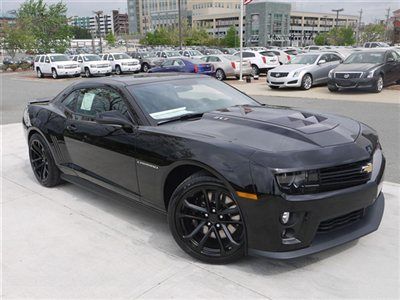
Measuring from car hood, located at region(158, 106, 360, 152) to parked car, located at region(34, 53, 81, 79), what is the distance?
2773 centimetres

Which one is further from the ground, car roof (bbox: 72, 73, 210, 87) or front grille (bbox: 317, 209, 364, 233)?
car roof (bbox: 72, 73, 210, 87)

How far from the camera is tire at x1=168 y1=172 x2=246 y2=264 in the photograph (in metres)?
3.01

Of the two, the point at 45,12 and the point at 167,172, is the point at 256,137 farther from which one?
the point at 45,12

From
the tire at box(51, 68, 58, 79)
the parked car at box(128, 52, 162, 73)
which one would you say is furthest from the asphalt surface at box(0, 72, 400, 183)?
the parked car at box(128, 52, 162, 73)

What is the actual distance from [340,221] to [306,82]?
15.0 meters

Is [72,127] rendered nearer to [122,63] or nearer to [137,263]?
[137,263]

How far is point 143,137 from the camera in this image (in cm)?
360

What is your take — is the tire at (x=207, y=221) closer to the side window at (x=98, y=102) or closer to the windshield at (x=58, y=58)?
the side window at (x=98, y=102)

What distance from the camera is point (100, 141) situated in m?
4.07

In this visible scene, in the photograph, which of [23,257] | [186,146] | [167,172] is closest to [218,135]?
[186,146]

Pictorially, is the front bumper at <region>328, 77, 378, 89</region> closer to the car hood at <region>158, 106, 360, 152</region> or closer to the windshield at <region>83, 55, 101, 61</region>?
the car hood at <region>158, 106, 360, 152</region>

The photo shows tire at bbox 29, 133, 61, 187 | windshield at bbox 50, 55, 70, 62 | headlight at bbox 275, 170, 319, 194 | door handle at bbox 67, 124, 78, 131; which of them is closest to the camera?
headlight at bbox 275, 170, 319, 194

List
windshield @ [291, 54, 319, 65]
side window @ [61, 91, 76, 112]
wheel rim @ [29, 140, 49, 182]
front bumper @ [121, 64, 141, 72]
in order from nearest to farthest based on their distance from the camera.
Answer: side window @ [61, 91, 76, 112] < wheel rim @ [29, 140, 49, 182] < windshield @ [291, 54, 319, 65] < front bumper @ [121, 64, 141, 72]

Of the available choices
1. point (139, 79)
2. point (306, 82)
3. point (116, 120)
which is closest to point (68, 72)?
point (306, 82)
